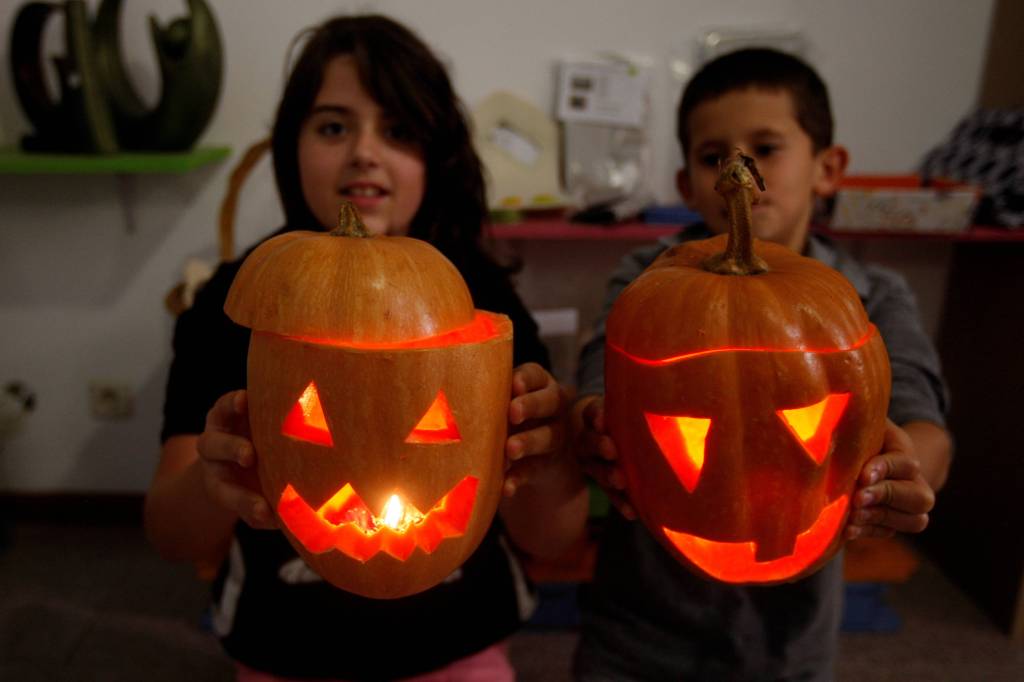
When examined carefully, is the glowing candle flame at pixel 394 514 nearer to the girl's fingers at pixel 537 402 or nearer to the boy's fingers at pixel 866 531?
the girl's fingers at pixel 537 402

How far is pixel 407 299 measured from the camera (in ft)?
2.19

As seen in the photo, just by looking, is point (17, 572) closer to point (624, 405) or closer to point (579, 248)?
point (579, 248)

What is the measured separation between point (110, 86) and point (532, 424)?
178 cm

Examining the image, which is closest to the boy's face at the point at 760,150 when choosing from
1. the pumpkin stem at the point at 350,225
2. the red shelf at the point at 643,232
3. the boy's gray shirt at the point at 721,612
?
the boy's gray shirt at the point at 721,612

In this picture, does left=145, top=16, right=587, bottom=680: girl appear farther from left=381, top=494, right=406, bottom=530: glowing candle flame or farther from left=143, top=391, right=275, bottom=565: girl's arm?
left=381, top=494, right=406, bottom=530: glowing candle flame

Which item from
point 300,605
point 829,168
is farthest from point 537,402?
point 829,168

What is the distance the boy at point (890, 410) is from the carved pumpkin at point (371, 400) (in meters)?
0.34

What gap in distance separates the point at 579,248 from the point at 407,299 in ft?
5.58

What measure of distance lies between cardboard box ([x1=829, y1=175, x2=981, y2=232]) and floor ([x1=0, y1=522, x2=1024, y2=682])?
111 centimetres

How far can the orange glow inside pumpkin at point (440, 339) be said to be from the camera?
66 cm

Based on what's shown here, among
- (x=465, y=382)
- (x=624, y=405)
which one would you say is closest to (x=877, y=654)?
(x=624, y=405)

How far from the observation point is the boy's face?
1011 millimetres

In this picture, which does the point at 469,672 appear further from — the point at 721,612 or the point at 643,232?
the point at 643,232

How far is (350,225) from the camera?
72cm
